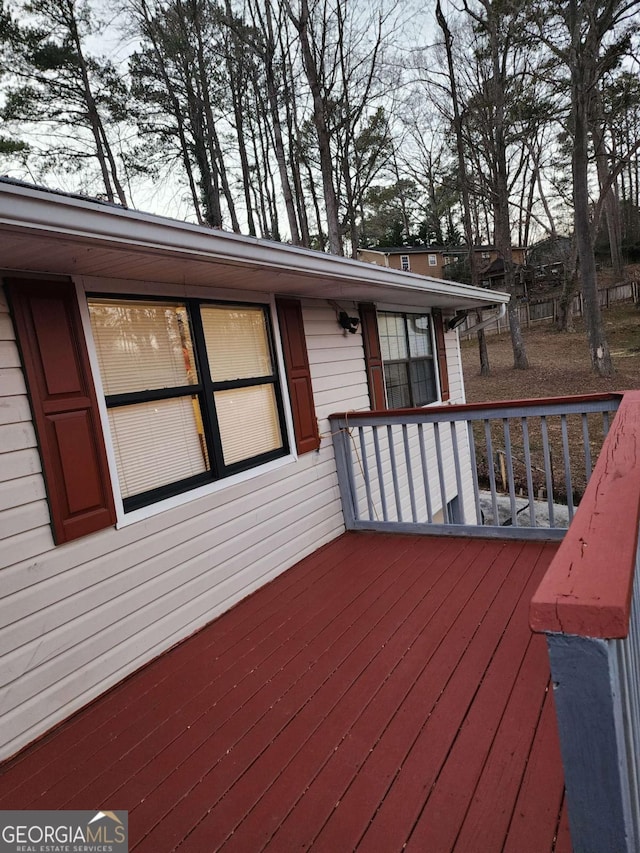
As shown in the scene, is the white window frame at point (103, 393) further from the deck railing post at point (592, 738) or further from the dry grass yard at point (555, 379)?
the dry grass yard at point (555, 379)

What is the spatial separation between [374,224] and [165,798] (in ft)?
86.4

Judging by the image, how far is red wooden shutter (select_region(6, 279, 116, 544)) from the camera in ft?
6.94

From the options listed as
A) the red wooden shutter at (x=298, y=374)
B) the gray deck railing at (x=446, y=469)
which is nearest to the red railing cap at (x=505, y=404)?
the gray deck railing at (x=446, y=469)

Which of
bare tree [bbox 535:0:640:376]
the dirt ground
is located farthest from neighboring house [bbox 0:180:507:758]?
bare tree [bbox 535:0:640:376]

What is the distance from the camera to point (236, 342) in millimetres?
3240

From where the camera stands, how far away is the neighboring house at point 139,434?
203 centimetres

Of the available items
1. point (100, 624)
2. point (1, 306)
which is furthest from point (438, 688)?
point (1, 306)

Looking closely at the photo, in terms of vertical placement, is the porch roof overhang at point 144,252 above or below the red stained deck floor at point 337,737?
above

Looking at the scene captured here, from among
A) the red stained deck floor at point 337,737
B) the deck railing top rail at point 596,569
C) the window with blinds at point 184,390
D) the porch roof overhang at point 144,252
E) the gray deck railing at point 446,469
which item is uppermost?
the porch roof overhang at point 144,252

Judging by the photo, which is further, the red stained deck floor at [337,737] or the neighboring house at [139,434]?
the neighboring house at [139,434]

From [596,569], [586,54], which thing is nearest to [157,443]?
[596,569]

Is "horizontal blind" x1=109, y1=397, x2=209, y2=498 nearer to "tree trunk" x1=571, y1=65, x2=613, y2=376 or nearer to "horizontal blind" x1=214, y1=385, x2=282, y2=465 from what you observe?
"horizontal blind" x1=214, y1=385, x2=282, y2=465

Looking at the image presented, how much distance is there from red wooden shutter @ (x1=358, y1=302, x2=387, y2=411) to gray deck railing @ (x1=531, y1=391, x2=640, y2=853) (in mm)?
3966

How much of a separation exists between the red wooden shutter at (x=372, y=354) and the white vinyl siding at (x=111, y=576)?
4.61 ft
